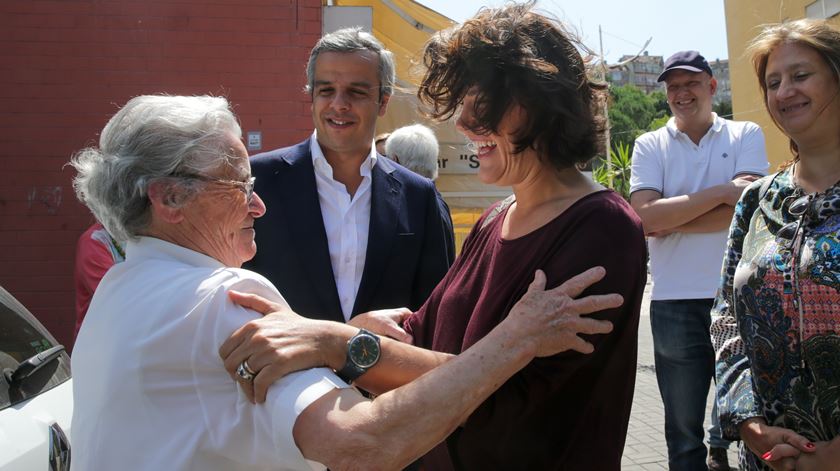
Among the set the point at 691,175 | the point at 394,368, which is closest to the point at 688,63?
the point at 691,175

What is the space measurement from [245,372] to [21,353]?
5.68 feet

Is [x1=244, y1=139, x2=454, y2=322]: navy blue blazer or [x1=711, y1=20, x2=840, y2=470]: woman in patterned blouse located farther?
[x1=244, y1=139, x2=454, y2=322]: navy blue blazer

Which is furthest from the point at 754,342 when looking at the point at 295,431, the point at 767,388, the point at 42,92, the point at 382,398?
the point at 42,92

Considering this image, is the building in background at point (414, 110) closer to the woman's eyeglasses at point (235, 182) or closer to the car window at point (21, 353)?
the car window at point (21, 353)

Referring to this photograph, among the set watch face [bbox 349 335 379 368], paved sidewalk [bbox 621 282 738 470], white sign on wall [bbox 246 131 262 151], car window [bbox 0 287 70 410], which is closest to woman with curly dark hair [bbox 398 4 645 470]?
watch face [bbox 349 335 379 368]

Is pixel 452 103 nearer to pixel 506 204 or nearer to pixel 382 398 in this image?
pixel 506 204

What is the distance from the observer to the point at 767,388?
2.14 m

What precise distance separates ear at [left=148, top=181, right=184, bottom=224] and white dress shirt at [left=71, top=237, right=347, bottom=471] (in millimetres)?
198

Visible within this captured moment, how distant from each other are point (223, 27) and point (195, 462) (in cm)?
568

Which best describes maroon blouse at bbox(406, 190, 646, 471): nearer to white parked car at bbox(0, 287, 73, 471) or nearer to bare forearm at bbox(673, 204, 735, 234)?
white parked car at bbox(0, 287, 73, 471)

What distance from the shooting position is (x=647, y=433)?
561 centimetres

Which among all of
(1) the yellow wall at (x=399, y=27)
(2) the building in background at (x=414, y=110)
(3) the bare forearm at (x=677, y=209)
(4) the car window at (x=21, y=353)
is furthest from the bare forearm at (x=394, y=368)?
(1) the yellow wall at (x=399, y=27)

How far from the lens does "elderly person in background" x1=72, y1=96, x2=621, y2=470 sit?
133cm

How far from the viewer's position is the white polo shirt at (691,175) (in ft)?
11.4
